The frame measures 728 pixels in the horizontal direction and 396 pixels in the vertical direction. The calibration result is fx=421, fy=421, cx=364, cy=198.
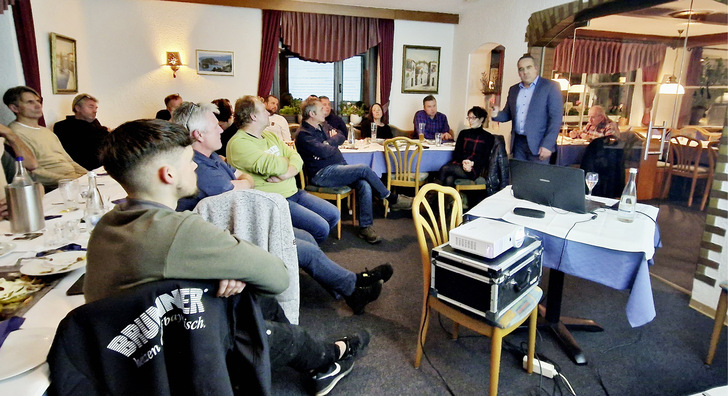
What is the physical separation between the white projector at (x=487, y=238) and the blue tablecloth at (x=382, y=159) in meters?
2.68

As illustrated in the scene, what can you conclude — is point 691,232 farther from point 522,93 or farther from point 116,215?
point 116,215

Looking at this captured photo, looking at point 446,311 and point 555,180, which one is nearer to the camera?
point 446,311

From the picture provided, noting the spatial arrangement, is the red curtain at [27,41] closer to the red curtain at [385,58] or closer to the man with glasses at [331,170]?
the man with glasses at [331,170]

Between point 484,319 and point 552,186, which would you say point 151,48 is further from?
point 484,319

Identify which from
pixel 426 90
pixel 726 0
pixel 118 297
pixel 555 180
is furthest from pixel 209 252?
pixel 426 90

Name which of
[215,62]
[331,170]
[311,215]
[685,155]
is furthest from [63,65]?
[685,155]

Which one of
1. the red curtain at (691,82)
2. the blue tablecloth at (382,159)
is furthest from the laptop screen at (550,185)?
the blue tablecloth at (382,159)

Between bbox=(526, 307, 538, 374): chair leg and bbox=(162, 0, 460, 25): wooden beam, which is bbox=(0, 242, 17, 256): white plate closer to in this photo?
bbox=(526, 307, 538, 374): chair leg

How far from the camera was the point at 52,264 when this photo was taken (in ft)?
4.29

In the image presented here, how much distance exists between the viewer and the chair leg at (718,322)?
77.7 inches

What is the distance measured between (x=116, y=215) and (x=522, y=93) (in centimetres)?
368

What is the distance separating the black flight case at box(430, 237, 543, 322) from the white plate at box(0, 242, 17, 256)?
151cm

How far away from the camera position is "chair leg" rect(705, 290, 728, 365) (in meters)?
1.97

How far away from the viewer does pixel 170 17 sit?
5.55m
